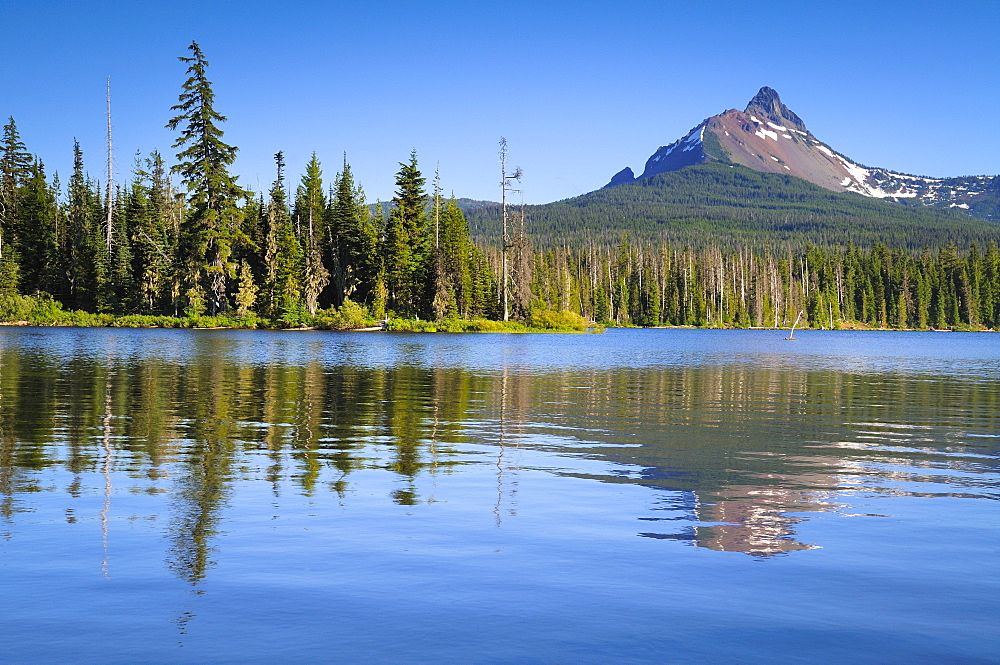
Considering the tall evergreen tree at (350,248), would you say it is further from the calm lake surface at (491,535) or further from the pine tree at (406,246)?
the calm lake surface at (491,535)

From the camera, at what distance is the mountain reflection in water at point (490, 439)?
10.8 metres

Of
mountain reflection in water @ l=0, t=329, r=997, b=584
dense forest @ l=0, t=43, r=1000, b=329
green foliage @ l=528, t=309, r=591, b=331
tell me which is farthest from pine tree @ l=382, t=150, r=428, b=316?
mountain reflection in water @ l=0, t=329, r=997, b=584

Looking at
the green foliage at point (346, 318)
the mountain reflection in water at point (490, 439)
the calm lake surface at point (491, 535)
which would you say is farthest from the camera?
the green foliage at point (346, 318)

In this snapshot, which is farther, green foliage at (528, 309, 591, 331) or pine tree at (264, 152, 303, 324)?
green foliage at (528, 309, 591, 331)

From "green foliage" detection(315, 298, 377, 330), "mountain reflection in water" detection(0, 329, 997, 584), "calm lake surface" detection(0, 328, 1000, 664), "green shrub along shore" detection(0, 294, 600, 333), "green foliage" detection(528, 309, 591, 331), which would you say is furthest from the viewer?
"green foliage" detection(528, 309, 591, 331)

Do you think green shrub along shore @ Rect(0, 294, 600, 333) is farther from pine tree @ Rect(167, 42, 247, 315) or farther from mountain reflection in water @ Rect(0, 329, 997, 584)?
mountain reflection in water @ Rect(0, 329, 997, 584)

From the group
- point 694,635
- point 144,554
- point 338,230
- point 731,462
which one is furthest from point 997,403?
point 338,230

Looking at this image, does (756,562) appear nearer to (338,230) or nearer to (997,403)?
(997,403)

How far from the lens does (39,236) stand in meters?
95.2

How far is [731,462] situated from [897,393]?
56.7ft

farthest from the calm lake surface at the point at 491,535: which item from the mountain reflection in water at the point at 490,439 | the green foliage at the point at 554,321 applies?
the green foliage at the point at 554,321

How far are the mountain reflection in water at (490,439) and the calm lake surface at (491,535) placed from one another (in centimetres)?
9

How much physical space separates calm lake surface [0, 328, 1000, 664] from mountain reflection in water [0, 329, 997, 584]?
9cm

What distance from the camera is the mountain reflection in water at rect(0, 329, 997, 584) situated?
10.8 meters
